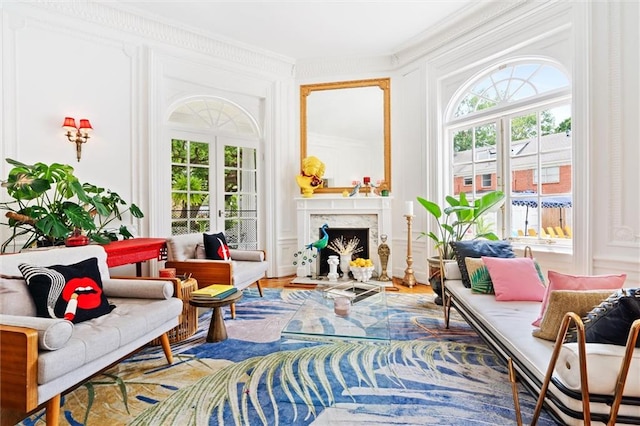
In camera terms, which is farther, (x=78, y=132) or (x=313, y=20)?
(x=313, y=20)

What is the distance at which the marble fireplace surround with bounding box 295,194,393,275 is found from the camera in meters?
4.88

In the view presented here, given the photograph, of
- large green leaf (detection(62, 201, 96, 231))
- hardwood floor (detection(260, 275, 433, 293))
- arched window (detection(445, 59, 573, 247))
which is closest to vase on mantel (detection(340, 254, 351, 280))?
hardwood floor (detection(260, 275, 433, 293))

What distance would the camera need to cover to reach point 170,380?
208 centimetres

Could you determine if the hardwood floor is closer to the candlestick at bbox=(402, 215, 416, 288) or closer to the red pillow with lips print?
the candlestick at bbox=(402, 215, 416, 288)

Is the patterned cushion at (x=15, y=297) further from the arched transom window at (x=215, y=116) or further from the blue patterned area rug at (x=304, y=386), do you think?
the arched transom window at (x=215, y=116)

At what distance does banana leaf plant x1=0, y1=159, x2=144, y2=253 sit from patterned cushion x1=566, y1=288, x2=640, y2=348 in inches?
144

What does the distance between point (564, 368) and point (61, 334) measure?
218 centimetres

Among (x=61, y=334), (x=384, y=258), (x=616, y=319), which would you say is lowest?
(x=384, y=258)

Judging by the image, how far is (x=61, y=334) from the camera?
1495 mm

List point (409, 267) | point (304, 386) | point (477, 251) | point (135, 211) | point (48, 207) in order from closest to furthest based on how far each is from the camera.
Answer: point (304, 386), point (477, 251), point (48, 207), point (135, 211), point (409, 267)

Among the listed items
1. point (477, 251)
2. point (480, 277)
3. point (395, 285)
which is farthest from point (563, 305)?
point (395, 285)

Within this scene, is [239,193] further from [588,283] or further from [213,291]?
[588,283]

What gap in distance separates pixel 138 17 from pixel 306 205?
10.6 ft

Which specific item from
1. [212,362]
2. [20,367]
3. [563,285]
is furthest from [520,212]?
[20,367]
